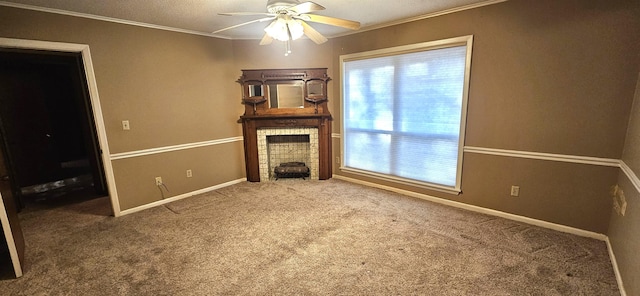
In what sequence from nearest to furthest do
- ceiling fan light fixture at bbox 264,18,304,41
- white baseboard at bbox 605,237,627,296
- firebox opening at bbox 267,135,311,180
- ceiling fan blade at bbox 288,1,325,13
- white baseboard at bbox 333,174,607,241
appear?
white baseboard at bbox 605,237,627,296
ceiling fan blade at bbox 288,1,325,13
ceiling fan light fixture at bbox 264,18,304,41
white baseboard at bbox 333,174,607,241
firebox opening at bbox 267,135,311,180

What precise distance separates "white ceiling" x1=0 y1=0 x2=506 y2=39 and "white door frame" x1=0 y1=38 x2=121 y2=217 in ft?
1.07

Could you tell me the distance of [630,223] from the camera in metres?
1.84

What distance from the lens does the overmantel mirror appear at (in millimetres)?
4152

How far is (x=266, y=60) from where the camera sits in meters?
4.17

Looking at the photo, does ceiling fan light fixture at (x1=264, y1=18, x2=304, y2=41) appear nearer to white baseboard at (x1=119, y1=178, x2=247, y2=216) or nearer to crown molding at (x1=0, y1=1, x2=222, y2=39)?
crown molding at (x1=0, y1=1, x2=222, y2=39)

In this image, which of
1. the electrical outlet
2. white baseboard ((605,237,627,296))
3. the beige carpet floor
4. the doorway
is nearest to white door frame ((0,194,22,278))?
the beige carpet floor

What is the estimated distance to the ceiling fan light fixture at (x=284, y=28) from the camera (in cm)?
216

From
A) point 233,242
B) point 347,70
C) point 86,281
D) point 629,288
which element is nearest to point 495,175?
Answer: point 629,288

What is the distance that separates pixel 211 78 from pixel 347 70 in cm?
207

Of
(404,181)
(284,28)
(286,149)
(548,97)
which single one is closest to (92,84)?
(284,28)

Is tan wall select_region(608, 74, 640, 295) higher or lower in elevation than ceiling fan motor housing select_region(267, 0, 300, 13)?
lower

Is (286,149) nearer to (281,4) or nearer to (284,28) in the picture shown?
(284,28)

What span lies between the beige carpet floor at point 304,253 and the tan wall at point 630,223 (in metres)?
0.15

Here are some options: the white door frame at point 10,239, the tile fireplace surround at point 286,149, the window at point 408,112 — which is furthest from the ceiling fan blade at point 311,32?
the white door frame at point 10,239
